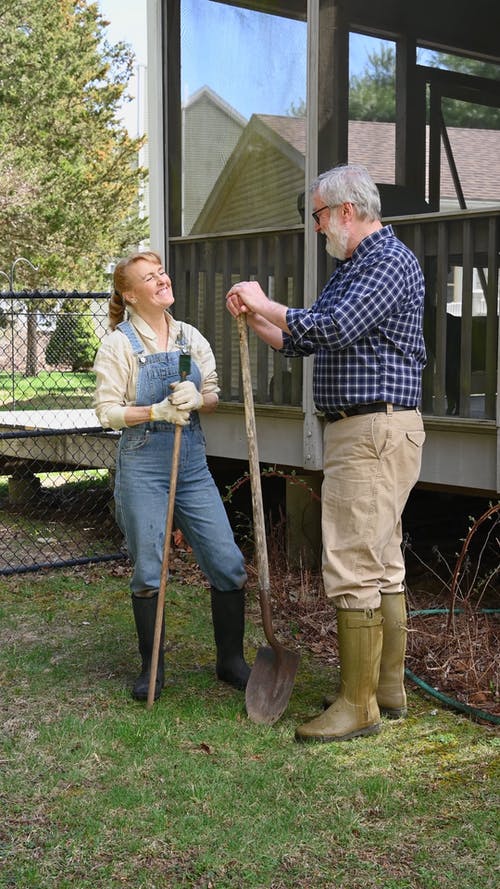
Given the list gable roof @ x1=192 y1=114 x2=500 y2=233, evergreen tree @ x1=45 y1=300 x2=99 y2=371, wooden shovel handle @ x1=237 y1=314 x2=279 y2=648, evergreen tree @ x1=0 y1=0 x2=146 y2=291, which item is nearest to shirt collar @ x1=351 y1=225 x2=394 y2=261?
wooden shovel handle @ x1=237 y1=314 x2=279 y2=648

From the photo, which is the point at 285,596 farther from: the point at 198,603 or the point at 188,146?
the point at 188,146

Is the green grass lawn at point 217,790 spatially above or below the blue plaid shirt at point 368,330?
below

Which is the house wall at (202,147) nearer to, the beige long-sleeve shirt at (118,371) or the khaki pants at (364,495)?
the beige long-sleeve shirt at (118,371)

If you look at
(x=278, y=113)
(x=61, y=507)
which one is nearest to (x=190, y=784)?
(x=278, y=113)

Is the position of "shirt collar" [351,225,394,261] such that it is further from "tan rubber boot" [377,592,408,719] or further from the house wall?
the house wall

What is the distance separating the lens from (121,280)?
4383mm

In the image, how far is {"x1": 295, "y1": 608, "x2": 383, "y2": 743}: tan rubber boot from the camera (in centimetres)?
395

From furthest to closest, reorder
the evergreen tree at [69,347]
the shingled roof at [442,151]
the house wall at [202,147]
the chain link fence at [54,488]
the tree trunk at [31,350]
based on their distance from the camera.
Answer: the evergreen tree at [69,347]
the tree trunk at [31,350]
the chain link fence at [54,488]
the house wall at [202,147]
the shingled roof at [442,151]

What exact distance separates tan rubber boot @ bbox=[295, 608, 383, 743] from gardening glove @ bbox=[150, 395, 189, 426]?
3.14ft

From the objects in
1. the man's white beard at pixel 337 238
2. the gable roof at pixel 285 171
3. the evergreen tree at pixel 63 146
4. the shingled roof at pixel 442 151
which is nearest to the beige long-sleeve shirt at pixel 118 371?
the man's white beard at pixel 337 238

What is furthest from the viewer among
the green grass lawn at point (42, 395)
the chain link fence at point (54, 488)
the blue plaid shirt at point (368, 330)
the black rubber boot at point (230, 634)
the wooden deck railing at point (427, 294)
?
the green grass lawn at point (42, 395)

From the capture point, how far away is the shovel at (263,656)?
416 centimetres

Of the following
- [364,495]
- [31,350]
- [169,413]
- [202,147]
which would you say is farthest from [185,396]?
[31,350]

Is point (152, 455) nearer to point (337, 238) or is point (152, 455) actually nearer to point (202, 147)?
point (337, 238)
